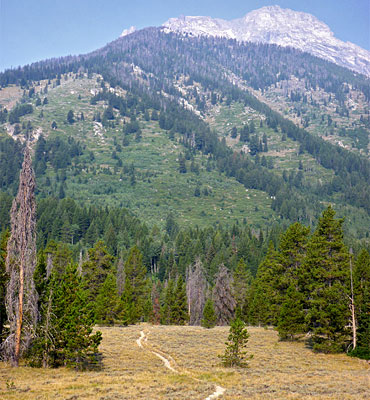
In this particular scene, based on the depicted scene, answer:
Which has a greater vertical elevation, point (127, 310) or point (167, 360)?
point (167, 360)

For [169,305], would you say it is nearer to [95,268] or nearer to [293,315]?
[95,268]

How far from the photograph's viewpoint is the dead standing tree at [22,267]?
30.1m

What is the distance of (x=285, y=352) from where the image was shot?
43.2m

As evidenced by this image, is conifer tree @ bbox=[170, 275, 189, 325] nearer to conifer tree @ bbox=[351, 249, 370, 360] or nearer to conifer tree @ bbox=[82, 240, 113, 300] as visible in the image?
conifer tree @ bbox=[82, 240, 113, 300]

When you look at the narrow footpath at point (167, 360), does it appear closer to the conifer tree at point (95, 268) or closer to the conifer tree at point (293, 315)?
the conifer tree at point (293, 315)

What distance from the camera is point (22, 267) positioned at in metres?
30.5

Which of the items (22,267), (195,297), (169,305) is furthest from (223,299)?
(22,267)

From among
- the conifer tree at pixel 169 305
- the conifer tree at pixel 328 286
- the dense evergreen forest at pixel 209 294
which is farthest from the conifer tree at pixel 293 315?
the conifer tree at pixel 169 305

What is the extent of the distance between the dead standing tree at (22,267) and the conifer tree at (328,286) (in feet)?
95.8

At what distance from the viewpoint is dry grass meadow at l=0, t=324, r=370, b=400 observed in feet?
78.2

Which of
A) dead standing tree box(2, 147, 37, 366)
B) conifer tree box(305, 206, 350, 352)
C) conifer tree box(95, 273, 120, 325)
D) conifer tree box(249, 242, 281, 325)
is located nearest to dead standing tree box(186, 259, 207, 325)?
conifer tree box(249, 242, 281, 325)

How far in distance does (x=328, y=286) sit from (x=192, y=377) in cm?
2200

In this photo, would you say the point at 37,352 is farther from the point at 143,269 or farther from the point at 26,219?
the point at 143,269

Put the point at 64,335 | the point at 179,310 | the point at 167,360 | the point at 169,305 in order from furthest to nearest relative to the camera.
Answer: the point at 169,305
the point at 179,310
the point at 167,360
the point at 64,335
